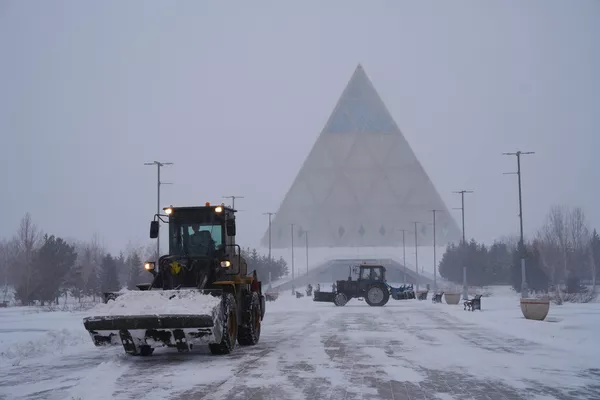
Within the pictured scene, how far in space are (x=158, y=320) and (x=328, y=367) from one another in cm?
285

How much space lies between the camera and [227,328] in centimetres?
1224

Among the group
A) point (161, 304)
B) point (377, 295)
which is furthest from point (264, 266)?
point (161, 304)

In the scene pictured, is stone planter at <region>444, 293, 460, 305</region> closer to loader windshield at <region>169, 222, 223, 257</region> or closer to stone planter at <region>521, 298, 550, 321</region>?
stone planter at <region>521, 298, 550, 321</region>

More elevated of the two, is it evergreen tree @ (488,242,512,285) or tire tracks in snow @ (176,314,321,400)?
evergreen tree @ (488,242,512,285)

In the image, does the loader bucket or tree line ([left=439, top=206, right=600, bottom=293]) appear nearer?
the loader bucket

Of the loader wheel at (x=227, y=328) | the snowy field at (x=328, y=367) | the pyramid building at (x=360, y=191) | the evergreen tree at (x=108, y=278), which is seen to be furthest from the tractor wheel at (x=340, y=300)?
the pyramid building at (x=360, y=191)

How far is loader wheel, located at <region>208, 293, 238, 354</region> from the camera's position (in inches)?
477

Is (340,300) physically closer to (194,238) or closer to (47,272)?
(47,272)

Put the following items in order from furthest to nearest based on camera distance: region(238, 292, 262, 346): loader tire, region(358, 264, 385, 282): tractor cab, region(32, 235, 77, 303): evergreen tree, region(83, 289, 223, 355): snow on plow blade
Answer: region(32, 235, 77, 303): evergreen tree
region(358, 264, 385, 282): tractor cab
region(238, 292, 262, 346): loader tire
region(83, 289, 223, 355): snow on plow blade

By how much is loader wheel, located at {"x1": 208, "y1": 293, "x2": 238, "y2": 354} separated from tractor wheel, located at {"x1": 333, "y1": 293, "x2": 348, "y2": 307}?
23.2m

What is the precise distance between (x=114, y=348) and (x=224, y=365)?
4.51 meters

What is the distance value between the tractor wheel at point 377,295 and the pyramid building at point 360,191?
76916 mm

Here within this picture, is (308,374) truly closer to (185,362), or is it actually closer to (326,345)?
(185,362)

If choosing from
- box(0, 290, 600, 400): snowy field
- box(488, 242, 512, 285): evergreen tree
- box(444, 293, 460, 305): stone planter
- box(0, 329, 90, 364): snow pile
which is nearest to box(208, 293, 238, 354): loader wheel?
box(0, 290, 600, 400): snowy field
